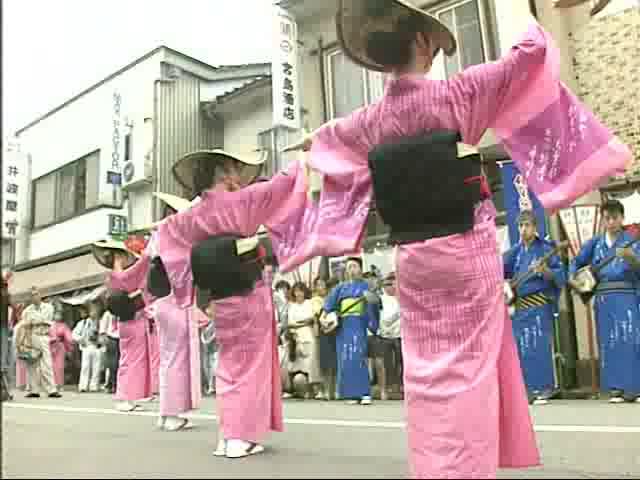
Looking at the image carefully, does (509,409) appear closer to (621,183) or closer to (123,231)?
(123,231)

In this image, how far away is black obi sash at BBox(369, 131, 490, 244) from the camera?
2027mm

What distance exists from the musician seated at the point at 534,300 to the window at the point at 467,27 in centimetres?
316

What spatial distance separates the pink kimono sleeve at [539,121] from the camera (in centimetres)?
214

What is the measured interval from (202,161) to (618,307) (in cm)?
414

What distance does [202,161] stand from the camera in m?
3.18

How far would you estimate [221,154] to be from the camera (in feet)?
10.6

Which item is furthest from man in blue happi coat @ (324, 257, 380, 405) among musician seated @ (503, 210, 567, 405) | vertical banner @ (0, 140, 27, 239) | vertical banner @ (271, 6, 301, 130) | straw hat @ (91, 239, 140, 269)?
vertical banner @ (0, 140, 27, 239)

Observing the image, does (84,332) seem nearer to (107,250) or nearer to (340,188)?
(107,250)

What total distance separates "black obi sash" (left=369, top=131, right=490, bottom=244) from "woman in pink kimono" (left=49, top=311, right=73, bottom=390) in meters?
8.10

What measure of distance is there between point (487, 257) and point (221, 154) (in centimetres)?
158

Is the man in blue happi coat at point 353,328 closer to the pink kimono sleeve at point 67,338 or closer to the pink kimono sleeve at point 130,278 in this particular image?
the pink kimono sleeve at point 130,278

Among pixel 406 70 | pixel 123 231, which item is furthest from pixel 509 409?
pixel 123 231

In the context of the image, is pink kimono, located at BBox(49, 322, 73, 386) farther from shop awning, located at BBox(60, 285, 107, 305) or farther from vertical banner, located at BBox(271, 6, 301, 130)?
vertical banner, located at BBox(271, 6, 301, 130)

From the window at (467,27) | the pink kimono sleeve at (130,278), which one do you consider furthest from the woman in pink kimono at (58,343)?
the window at (467,27)
